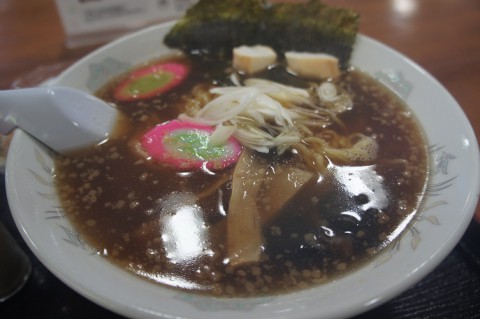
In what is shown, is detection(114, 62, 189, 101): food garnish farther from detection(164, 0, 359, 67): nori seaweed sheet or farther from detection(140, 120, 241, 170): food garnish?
detection(140, 120, 241, 170): food garnish

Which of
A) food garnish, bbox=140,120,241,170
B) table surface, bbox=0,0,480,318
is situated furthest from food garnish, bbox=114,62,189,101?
table surface, bbox=0,0,480,318

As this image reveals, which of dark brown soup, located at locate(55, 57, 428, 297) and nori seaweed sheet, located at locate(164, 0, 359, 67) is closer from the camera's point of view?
dark brown soup, located at locate(55, 57, 428, 297)

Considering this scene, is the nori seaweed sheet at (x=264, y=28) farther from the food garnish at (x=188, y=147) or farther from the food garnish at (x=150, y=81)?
the food garnish at (x=188, y=147)

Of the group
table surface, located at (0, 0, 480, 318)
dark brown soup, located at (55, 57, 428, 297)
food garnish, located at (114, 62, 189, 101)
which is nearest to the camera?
dark brown soup, located at (55, 57, 428, 297)

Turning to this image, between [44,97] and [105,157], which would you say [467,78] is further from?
[44,97]

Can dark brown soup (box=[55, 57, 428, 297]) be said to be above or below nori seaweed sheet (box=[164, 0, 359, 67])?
below

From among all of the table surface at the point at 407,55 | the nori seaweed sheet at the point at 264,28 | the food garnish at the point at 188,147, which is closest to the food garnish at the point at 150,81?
the nori seaweed sheet at the point at 264,28
